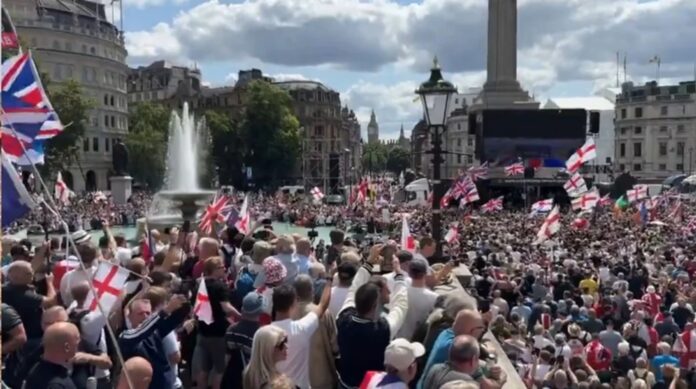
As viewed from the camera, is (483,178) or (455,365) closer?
(455,365)

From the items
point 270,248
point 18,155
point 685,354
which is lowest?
point 685,354

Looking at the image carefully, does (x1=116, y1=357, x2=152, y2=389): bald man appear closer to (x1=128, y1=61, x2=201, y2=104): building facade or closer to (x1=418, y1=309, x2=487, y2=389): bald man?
(x1=418, y1=309, x2=487, y2=389): bald man

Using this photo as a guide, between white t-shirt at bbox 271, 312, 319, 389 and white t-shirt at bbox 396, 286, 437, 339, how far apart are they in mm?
979

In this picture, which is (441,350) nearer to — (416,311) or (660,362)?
(416,311)

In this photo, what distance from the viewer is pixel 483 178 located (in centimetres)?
5959

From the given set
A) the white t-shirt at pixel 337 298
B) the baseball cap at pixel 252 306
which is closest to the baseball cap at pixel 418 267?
the white t-shirt at pixel 337 298

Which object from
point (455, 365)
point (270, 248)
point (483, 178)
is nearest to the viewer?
point (455, 365)

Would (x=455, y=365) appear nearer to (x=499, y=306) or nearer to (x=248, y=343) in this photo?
(x=248, y=343)

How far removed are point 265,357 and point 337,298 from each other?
1828mm

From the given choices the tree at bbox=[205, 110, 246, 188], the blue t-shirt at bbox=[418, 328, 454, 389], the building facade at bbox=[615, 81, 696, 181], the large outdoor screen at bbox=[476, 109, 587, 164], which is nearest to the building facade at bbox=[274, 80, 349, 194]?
the tree at bbox=[205, 110, 246, 188]

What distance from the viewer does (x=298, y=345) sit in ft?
19.5

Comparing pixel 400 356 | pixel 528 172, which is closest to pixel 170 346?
pixel 400 356

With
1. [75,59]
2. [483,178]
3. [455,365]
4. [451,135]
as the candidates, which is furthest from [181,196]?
[451,135]

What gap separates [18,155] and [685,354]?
8.96 m
